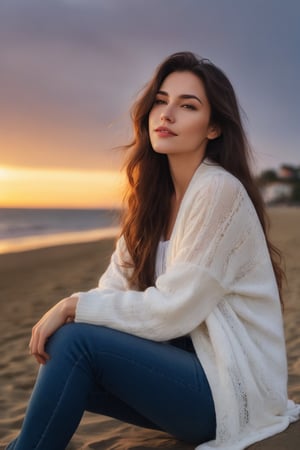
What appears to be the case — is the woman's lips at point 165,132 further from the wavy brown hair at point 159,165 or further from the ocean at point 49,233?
the ocean at point 49,233

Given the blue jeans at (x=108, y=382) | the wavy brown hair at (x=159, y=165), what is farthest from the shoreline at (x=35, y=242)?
the blue jeans at (x=108, y=382)

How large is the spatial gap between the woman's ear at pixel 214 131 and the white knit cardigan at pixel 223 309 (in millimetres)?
285

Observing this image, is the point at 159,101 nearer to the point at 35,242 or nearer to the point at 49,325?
the point at 49,325

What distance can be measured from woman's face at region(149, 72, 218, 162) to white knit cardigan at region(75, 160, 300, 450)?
0.85 ft

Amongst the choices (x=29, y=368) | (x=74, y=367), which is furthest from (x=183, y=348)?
(x=29, y=368)

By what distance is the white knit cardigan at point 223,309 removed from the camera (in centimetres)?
189

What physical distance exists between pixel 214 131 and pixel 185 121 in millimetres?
132

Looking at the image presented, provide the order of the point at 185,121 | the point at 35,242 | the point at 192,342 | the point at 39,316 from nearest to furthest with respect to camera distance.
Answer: the point at 192,342, the point at 185,121, the point at 39,316, the point at 35,242

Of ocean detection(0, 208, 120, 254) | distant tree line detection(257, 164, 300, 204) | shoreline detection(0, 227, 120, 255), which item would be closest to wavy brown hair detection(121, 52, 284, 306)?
ocean detection(0, 208, 120, 254)

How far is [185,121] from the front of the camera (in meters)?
2.26

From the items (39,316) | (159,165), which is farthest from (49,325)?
(39,316)

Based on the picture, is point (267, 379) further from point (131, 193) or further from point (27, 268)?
point (27, 268)

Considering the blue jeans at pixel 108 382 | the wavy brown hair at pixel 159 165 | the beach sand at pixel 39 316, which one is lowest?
the beach sand at pixel 39 316

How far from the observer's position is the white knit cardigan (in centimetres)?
189
